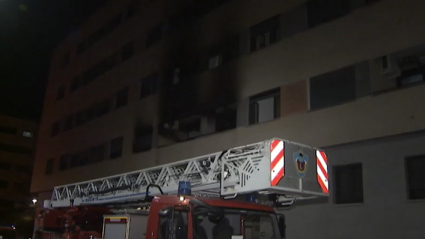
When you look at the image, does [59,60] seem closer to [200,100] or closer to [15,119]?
[200,100]

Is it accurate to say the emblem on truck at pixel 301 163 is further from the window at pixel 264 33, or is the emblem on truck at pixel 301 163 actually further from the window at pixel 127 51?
the window at pixel 127 51

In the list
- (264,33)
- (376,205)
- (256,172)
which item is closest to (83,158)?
(264,33)

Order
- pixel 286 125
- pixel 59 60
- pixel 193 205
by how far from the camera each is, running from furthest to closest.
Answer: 1. pixel 59 60
2. pixel 286 125
3. pixel 193 205

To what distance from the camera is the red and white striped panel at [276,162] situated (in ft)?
16.8

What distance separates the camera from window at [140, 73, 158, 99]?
18.9 m

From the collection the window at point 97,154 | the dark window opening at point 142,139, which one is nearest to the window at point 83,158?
the window at point 97,154

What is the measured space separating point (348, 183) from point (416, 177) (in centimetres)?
175

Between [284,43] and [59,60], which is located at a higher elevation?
[59,60]

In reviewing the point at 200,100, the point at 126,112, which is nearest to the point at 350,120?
the point at 200,100

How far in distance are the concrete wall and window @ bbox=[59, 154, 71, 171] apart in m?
17.5

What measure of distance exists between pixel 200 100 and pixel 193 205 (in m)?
10.6

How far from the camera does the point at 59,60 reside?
99.1 feet

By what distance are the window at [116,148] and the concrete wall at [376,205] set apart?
11.5 meters

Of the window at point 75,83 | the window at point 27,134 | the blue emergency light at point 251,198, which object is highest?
the window at point 27,134
